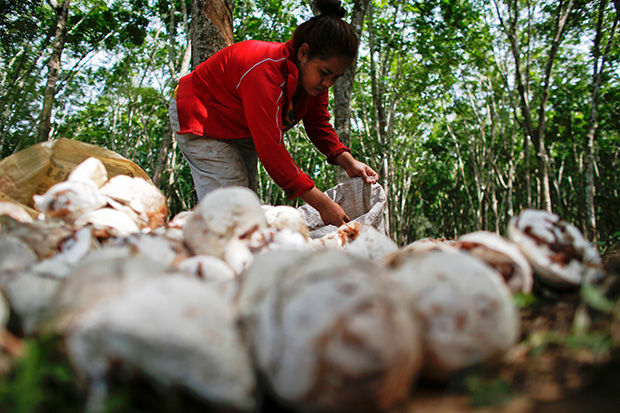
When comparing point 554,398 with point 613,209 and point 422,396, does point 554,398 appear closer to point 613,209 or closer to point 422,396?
point 422,396

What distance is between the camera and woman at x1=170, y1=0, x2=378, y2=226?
2.90 meters

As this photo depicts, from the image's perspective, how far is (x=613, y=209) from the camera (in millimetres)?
14938

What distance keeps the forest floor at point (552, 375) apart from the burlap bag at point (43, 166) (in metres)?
2.64

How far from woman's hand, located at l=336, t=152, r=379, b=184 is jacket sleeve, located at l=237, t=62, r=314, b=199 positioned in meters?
0.99

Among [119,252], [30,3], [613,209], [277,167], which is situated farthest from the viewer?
[613,209]

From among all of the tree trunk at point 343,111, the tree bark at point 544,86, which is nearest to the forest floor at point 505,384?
the tree trunk at point 343,111

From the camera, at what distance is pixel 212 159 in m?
3.55

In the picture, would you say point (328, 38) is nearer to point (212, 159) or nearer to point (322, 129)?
point (322, 129)

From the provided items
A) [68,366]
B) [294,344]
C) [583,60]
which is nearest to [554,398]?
[294,344]

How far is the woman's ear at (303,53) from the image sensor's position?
3.00 metres

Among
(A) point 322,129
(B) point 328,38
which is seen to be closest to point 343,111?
(A) point 322,129

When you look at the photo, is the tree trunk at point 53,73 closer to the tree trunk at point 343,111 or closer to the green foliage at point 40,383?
the tree trunk at point 343,111

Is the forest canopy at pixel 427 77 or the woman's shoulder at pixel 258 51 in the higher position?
the forest canopy at pixel 427 77

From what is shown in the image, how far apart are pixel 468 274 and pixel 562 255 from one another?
0.70 meters
